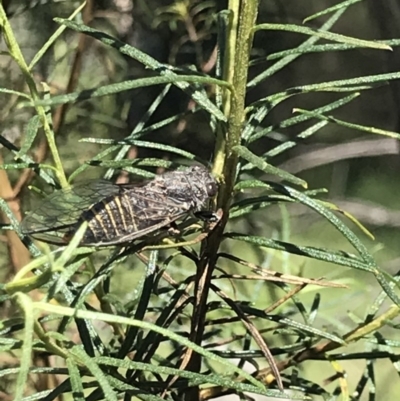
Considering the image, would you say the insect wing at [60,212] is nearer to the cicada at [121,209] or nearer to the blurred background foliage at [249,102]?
the cicada at [121,209]

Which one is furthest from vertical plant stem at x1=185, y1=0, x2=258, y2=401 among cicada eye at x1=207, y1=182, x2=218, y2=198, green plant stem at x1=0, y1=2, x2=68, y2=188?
green plant stem at x1=0, y1=2, x2=68, y2=188

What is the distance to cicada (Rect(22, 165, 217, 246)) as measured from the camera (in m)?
0.39

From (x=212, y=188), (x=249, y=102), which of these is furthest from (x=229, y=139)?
(x=249, y=102)

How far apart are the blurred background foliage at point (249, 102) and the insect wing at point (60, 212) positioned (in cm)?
10

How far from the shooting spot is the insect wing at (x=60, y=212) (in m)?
0.41

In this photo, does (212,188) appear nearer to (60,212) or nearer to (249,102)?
(60,212)

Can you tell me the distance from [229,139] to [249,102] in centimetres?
123

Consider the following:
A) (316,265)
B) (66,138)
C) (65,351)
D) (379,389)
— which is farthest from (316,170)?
(65,351)

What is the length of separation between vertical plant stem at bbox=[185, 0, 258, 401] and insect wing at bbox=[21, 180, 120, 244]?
0.30 ft

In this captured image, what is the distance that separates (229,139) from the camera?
36 centimetres

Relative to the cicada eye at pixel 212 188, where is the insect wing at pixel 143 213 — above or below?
below

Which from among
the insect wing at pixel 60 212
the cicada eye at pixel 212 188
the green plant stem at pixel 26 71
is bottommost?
the insect wing at pixel 60 212

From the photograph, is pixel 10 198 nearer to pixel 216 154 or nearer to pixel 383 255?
pixel 216 154

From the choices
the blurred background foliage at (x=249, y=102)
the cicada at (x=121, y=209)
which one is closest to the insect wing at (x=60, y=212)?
the cicada at (x=121, y=209)
